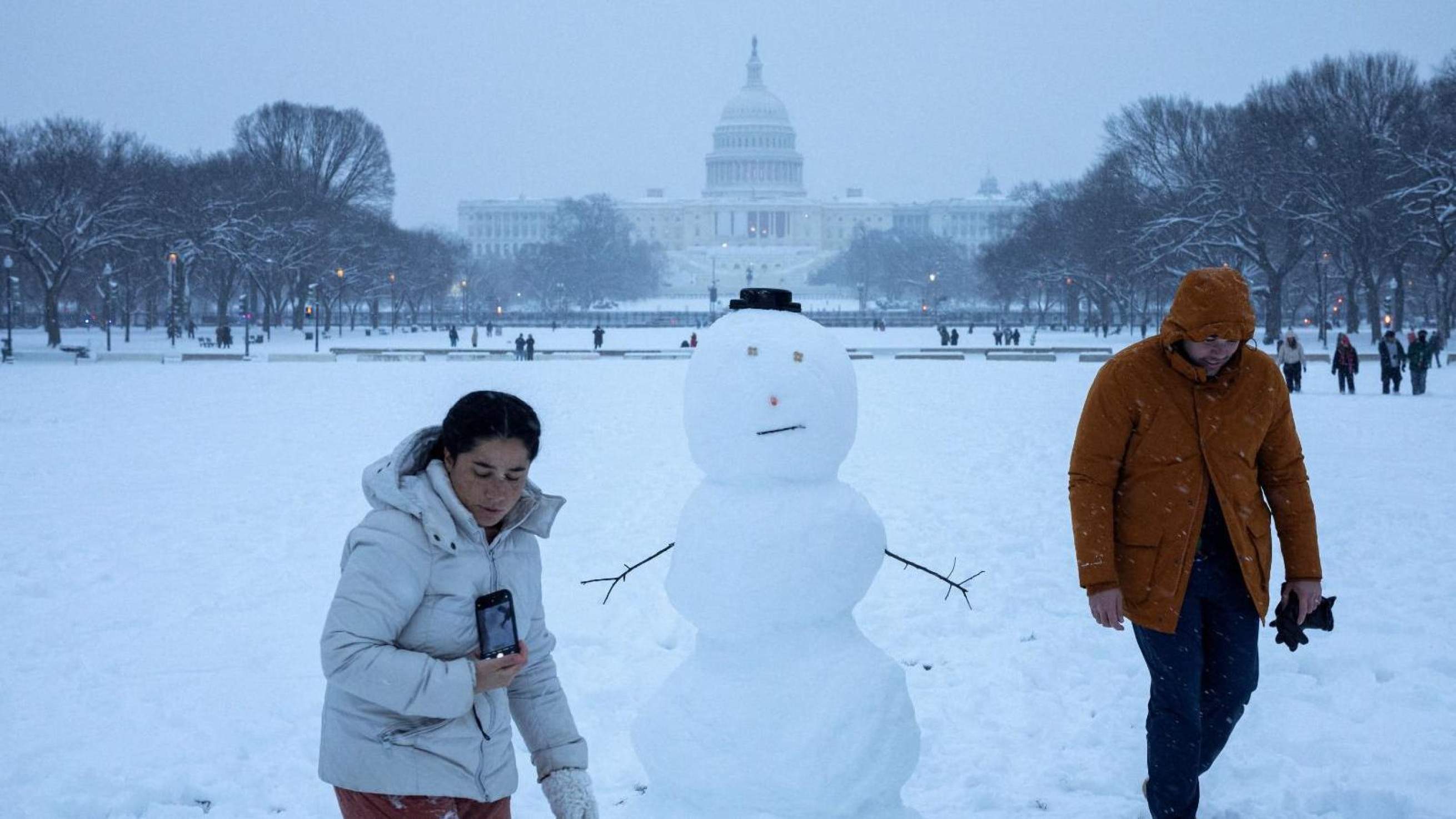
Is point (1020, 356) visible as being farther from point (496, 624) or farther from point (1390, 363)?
point (496, 624)

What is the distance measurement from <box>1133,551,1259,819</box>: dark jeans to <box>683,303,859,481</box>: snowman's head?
1.21m

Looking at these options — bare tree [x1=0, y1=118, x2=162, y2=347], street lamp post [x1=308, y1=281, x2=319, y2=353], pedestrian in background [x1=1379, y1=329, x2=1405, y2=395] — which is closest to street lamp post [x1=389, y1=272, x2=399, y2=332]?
street lamp post [x1=308, y1=281, x2=319, y2=353]

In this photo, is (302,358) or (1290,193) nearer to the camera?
(302,358)

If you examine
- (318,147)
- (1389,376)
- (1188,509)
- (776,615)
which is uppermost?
(318,147)

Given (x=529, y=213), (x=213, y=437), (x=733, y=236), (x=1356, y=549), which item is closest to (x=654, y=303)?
(x=733, y=236)

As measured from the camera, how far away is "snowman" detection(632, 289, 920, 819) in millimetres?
3830

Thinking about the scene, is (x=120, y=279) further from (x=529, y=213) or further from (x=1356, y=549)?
(x=529, y=213)

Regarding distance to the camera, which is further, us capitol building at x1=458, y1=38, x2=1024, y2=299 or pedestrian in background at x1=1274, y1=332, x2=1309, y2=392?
us capitol building at x1=458, y1=38, x2=1024, y2=299

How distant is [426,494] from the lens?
9.87 ft

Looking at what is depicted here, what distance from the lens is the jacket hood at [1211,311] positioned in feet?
13.5

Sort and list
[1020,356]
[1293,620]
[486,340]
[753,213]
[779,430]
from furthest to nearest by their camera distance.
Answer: [753,213], [486,340], [1020,356], [1293,620], [779,430]

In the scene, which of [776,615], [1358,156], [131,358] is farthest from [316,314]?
[776,615]

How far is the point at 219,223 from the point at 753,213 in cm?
10527

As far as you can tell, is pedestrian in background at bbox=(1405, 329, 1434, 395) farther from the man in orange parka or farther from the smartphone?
the smartphone
